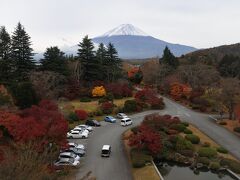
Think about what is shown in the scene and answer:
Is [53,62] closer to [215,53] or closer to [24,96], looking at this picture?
[24,96]

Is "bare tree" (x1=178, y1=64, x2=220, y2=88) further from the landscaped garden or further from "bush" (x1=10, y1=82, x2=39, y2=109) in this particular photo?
"bush" (x1=10, y1=82, x2=39, y2=109)

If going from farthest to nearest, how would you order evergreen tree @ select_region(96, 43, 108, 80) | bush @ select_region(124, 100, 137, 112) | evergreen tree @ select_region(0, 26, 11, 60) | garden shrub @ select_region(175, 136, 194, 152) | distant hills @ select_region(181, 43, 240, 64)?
1. distant hills @ select_region(181, 43, 240, 64)
2. evergreen tree @ select_region(96, 43, 108, 80)
3. evergreen tree @ select_region(0, 26, 11, 60)
4. bush @ select_region(124, 100, 137, 112)
5. garden shrub @ select_region(175, 136, 194, 152)

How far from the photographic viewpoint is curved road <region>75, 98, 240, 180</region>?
27.7 metres

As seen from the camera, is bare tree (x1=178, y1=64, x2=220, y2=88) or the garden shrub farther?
bare tree (x1=178, y1=64, x2=220, y2=88)

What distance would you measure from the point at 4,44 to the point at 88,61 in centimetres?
1556

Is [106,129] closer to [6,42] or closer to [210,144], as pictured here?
[210,144]

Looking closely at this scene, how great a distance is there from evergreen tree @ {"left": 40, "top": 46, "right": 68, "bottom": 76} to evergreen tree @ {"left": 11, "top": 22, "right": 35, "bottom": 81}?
2162mm

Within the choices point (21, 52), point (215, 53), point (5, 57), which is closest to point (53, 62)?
point (21, 52)

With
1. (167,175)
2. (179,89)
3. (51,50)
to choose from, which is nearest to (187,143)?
(167,175)

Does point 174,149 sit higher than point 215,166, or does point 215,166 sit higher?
point 174,149

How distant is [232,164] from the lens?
97.1 feet

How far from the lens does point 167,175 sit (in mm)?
29078

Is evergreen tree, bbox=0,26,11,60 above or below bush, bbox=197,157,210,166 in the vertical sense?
above

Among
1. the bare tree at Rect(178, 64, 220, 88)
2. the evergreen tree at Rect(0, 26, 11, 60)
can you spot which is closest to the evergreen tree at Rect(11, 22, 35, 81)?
the evergreen tree at Rect(0, 26, 11, 60)
